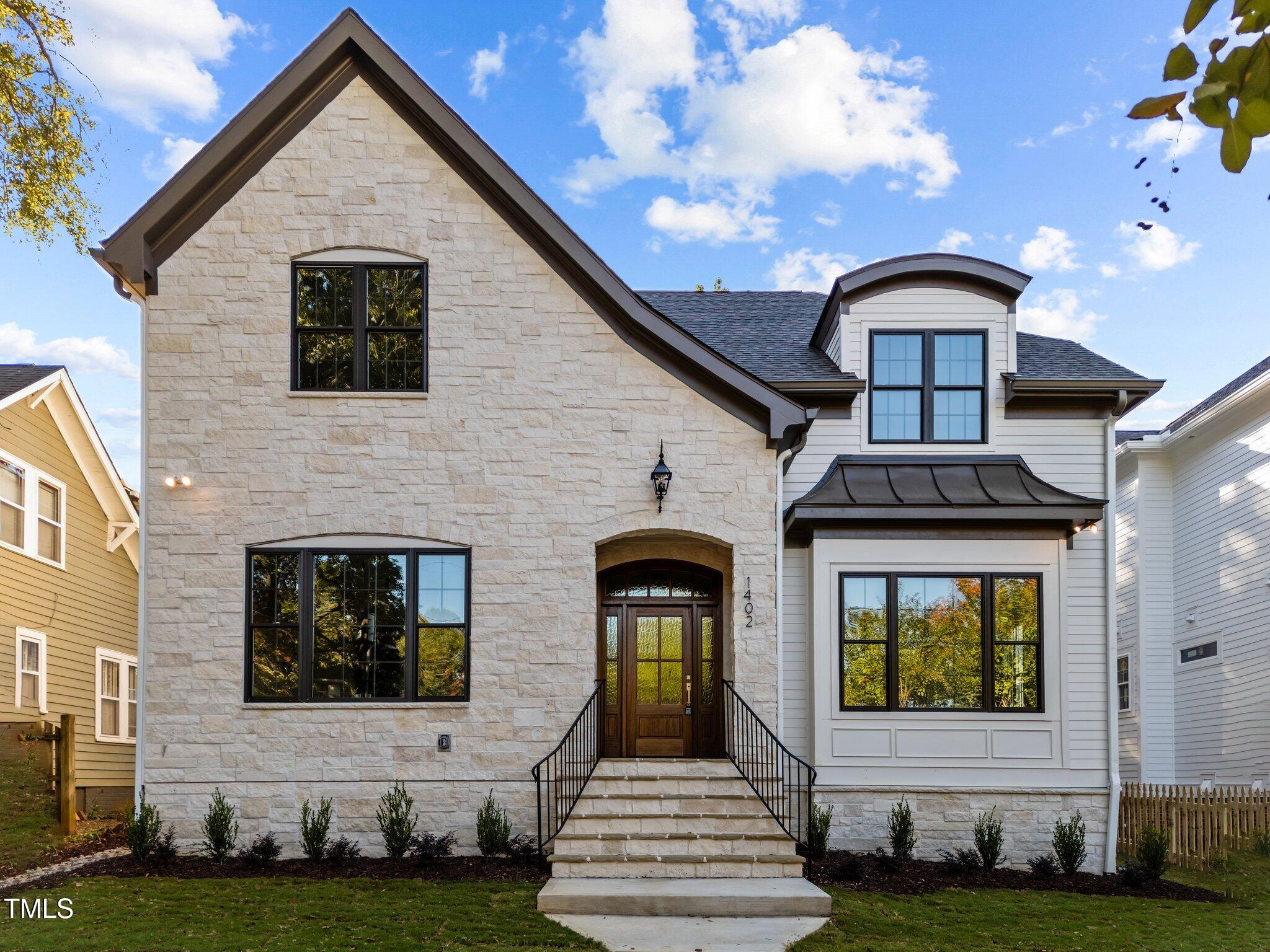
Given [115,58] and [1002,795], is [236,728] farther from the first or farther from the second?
[1002,795]

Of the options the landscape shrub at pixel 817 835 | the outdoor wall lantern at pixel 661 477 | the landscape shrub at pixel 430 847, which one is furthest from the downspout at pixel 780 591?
the landscape shrub at pixel 430 847

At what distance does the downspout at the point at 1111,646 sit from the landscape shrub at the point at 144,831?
1110 centimetres

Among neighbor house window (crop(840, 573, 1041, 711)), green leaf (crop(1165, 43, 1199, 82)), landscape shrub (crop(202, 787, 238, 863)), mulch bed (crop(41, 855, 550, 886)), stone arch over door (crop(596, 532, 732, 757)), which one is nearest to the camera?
green leaf (crop(1165, 43, 1199, 82))

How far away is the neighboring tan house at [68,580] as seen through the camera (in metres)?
15.8

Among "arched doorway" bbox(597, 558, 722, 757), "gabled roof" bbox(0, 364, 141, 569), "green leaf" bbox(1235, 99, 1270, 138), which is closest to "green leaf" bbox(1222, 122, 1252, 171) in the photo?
"green leaf" bbox(1235, 99, 1270, 138)

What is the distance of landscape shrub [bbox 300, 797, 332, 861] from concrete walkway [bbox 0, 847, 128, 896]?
222 cm

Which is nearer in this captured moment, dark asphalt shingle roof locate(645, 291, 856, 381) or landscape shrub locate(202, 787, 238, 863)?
landscape shrub locate(202, 787, 238, 863)

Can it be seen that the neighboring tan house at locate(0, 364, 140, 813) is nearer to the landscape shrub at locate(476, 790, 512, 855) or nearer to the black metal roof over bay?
the landscape shrub at locate(476, 790, 512, 855)

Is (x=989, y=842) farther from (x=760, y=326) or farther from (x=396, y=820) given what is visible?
(x=760, y=326)

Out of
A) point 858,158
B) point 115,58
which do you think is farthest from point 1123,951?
point 858,158

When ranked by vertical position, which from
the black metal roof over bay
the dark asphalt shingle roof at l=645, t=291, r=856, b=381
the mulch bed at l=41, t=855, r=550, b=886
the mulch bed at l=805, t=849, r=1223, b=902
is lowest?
the mulch bed at l=805, t=849, r=1223, b=902

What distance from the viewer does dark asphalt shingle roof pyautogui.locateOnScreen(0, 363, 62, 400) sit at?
15.8m

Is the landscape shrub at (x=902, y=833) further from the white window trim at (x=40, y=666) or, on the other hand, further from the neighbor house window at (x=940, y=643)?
the white window trim at (x=40, y=666)

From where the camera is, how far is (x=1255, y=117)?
2340 millimetres
